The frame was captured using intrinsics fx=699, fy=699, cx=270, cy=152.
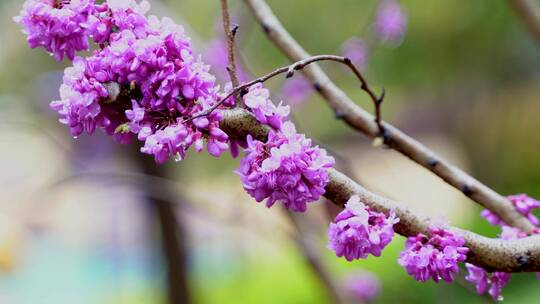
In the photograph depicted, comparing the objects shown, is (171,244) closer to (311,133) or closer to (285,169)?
(311,133)

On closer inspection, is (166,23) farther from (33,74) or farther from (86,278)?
(86,278)

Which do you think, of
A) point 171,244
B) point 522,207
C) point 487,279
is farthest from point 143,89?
point 171,244

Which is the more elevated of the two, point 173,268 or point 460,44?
point 460,44

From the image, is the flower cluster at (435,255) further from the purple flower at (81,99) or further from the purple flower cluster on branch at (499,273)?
the purple flower at (81,99)

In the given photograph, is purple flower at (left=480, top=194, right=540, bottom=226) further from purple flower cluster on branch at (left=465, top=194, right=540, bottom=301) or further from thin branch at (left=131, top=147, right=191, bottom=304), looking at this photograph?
thin branch at (left=131, top=147, right=191, bottom=304)

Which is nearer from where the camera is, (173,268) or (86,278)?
(173,268)

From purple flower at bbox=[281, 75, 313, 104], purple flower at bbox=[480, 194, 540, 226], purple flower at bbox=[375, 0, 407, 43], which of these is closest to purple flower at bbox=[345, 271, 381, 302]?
purple flower at bbox=[281, 75, 313, 104]

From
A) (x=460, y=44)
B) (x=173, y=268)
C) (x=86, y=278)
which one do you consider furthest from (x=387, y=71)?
(x=86, y=278)

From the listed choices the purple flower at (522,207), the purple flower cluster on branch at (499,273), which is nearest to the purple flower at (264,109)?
the purple flower cluster on branch at (499,273)
